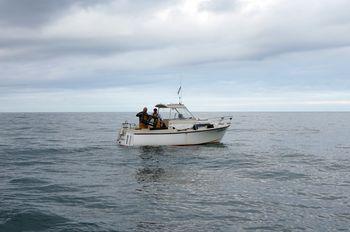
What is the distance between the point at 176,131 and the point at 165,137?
0.86 meters

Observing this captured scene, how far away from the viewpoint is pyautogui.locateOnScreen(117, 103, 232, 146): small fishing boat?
1101 inches

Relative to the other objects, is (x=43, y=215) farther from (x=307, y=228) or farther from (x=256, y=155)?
(x=256, y=155)

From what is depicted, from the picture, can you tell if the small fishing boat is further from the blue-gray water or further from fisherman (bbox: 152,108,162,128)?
the blue-gray water

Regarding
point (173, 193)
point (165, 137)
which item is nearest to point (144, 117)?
point (165, 137)

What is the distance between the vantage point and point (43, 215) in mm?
11664

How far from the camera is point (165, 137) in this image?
27.9m

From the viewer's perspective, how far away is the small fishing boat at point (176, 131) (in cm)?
2797

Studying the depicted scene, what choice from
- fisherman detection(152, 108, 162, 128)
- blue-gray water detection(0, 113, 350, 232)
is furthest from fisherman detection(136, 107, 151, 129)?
blue-gray water detection(0, 113, 350, 232)

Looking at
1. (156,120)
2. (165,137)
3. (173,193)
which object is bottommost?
(173,193)

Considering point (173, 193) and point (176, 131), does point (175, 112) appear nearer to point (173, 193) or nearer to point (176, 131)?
point (176, 131)

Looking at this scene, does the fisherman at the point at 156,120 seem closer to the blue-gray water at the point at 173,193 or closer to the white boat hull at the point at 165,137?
the white boat hull at the point at 165,137

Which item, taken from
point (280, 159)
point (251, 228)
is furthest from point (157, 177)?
point (280, 159)

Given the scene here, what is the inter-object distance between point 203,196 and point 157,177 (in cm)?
399

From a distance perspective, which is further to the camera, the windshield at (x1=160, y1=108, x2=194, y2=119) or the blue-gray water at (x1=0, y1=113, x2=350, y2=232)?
the windshield at (x1=160, y1=108, x2=194, y2=119)
